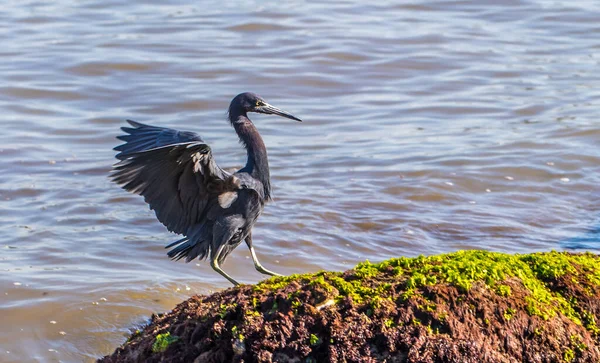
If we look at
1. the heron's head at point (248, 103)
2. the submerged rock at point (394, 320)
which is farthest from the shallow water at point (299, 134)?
the submerged rock at point (394, 320)

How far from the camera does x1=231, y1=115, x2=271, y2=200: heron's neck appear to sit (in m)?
5.74

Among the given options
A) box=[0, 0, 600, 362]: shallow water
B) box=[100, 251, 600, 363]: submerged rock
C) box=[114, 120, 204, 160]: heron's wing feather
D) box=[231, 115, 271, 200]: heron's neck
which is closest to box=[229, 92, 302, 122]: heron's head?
box=[231, 115, 271, 200]: heron's neck

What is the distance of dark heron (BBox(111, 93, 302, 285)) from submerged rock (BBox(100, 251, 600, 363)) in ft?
3.66

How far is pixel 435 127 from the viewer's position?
1060 cm

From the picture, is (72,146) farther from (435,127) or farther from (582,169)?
(582,169)

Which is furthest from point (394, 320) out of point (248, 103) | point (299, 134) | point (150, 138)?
point (299, 134)

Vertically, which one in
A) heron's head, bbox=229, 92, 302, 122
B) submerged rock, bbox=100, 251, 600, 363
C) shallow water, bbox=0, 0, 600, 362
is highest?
heron's head, bbox=229, 92, 302, 122

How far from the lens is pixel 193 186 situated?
533 centimetres

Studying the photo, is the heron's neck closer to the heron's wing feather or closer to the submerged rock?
the heron's wing feather

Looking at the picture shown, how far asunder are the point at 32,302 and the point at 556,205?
16.6ft

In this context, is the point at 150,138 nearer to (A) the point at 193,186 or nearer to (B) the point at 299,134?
(A) the point at 193,186

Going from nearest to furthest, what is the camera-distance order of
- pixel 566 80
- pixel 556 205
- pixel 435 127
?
pixel 556 205, pixel 435 127, pixel 566 80

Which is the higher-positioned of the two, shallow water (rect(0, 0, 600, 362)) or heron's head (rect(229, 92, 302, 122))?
heron's head (rect(229, 92, 302, 122))

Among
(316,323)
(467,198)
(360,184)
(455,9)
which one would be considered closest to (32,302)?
(316,323)
